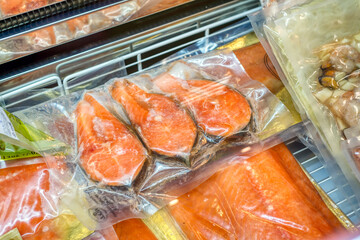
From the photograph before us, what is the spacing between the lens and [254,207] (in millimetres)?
1070

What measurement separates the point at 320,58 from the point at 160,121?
58 centimetres

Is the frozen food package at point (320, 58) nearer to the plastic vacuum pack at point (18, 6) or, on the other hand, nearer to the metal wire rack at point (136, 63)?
the metal wire rack at point (136, 63)

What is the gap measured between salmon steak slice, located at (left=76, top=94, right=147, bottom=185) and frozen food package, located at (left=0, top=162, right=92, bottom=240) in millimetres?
141

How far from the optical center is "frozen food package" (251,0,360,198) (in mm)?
1091

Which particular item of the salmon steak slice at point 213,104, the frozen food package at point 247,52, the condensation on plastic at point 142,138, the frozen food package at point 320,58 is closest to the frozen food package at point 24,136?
the condensation on plastic at point 142,138

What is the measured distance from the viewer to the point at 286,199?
1079mm

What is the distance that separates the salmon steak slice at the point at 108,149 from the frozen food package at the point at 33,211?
0.46ft

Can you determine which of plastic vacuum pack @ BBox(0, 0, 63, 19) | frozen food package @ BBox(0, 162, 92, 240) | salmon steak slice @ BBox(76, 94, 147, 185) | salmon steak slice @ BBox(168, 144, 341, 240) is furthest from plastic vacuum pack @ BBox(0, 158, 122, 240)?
plastic vacuum pack @ BBox(0, 0, 63, 19)

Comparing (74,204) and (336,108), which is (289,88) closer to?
(336,108)

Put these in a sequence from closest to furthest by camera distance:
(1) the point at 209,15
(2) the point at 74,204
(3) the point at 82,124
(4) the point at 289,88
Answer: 1. (2) the point at 74,204
2. (3) the point at 82,124
3. (4) the point at 289,88
4. (1) the point at 209,15

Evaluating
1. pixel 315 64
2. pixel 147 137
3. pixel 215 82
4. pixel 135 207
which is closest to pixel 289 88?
pixel 315 64

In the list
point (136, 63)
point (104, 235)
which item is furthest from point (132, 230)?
point (136, 63)

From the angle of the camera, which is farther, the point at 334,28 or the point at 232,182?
the point at 334,28

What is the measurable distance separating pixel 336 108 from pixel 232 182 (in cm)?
38
